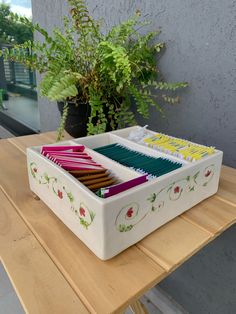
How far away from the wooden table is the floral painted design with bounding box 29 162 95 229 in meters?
0.04

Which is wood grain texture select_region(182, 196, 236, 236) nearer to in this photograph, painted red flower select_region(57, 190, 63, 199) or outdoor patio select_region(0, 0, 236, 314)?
outdoor patio select_region(0, 0, 236, 314)

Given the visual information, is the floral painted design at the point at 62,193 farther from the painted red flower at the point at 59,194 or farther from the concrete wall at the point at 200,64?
the concrete wall at the point at 200,64

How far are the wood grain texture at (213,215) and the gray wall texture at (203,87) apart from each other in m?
0.24

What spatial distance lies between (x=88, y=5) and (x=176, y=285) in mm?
1165

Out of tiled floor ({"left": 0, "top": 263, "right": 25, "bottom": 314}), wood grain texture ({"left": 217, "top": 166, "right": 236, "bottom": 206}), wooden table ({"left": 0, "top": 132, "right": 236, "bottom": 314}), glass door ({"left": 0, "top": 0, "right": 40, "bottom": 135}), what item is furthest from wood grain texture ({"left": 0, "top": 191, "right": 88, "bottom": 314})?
glass door ({"left": 0, "top": 0, "right": 40, "bottom": 135})

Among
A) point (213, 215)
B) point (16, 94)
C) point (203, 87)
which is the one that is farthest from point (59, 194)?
point (16, 94)

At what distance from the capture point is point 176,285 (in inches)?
40.9

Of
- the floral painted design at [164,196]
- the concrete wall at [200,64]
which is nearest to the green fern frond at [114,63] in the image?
the concrete wall at [200,64]

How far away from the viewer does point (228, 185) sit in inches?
24.5

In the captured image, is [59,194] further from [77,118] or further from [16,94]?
[16,94]

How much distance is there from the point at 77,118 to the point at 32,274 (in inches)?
20.3

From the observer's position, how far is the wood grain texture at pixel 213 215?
1.56 feet

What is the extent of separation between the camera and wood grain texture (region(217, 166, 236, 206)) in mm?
579

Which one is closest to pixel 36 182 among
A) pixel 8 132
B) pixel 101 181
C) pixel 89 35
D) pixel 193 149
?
pixel 101 181
